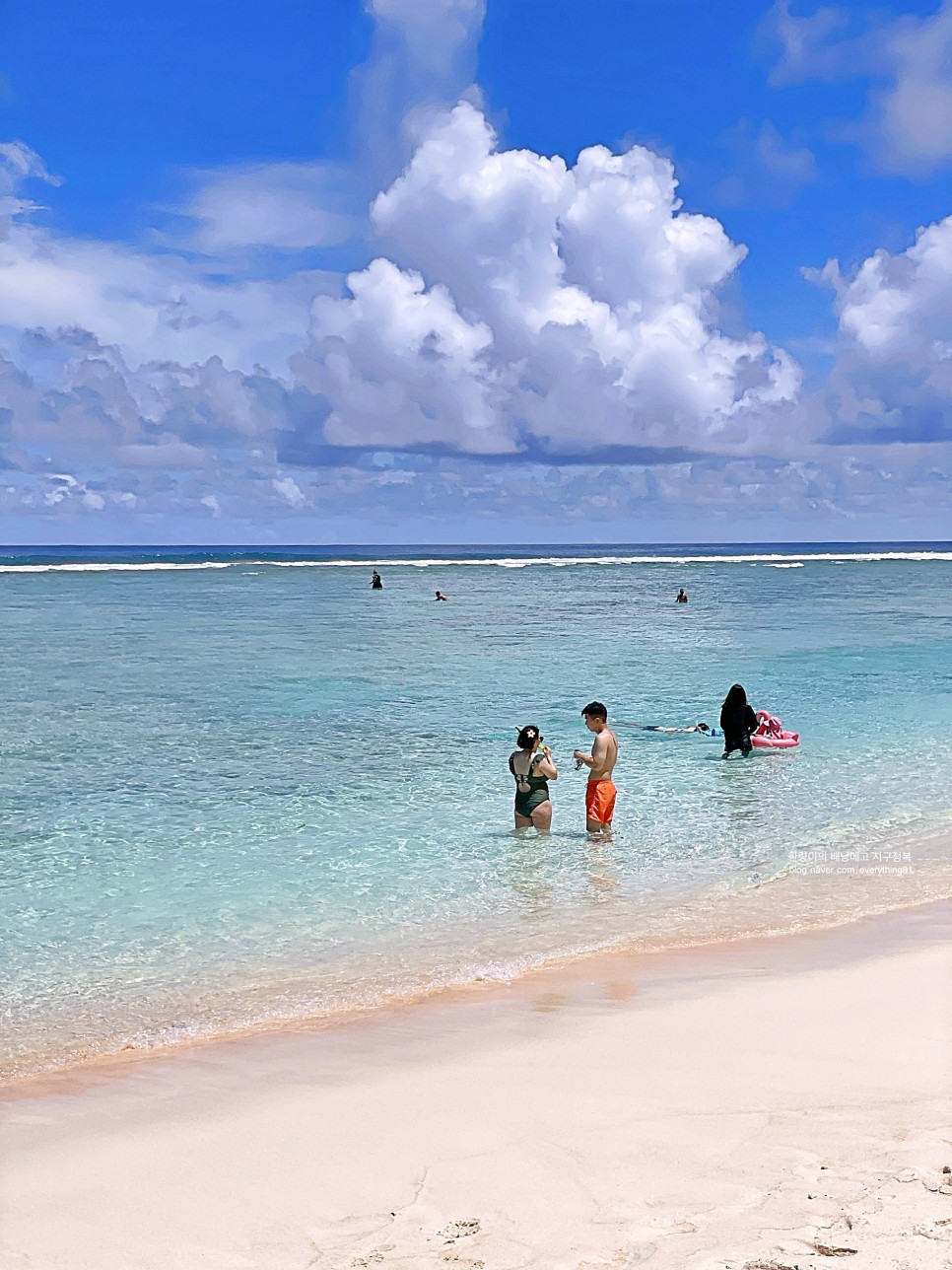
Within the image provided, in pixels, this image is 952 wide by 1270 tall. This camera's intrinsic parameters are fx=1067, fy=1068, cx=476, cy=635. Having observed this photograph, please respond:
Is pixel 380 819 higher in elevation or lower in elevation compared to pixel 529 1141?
higher

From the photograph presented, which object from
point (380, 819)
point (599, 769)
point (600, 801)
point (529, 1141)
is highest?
point (599, 769)

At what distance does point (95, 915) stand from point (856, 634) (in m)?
33.6

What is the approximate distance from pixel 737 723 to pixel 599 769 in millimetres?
5598

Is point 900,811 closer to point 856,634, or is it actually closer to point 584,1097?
point 584,1097

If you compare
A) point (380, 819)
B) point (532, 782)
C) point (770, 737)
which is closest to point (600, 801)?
point (532, 782)

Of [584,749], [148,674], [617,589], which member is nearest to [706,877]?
[584,749]

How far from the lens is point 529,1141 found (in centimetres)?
523

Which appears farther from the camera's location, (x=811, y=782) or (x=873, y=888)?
(x=811, y=782)

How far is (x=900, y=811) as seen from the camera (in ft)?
44.4

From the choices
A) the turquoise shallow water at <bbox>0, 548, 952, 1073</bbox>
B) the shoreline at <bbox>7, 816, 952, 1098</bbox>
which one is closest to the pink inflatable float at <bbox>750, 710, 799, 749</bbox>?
the turquoise shallow water at <bbox>0, 548, 952, 1073</bbox>

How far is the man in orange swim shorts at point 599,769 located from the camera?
37.7 feet

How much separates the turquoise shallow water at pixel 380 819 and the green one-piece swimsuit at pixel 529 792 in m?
0.38

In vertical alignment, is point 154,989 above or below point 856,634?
below

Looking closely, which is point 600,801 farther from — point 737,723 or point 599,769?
point 737,723
